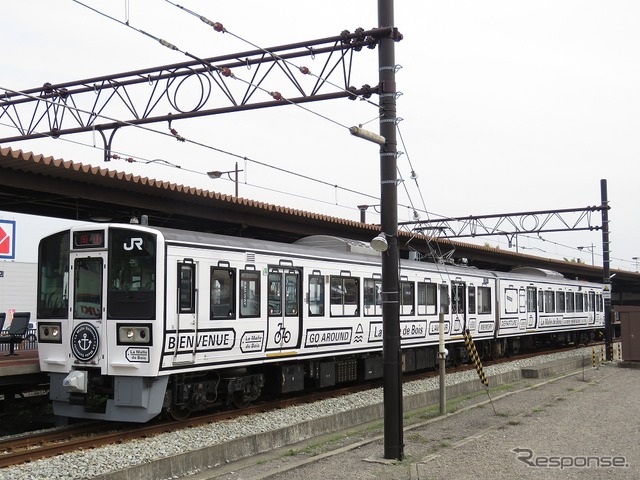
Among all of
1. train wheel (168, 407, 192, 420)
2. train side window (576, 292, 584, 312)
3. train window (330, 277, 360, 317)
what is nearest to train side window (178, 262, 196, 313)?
train wheel (168, 407, 192, 420)

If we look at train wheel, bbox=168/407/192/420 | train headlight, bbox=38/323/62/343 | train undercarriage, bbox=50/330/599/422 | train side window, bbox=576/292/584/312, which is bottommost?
train wheel, bbox=168/407/192/420

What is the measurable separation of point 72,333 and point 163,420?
6.93 feet

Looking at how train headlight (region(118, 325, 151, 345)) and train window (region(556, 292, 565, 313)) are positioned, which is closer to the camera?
train headlight (region(118, 325, 151, 345))

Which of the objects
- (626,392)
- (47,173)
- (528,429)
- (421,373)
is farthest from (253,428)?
(421,373)

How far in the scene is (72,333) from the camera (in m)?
10.9

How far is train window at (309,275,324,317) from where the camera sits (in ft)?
45.6

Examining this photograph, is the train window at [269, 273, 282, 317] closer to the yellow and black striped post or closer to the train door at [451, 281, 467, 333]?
the yellow and black striped post

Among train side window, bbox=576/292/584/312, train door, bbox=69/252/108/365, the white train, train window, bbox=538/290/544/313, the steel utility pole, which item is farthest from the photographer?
train side window, bbox=576/292/584/312

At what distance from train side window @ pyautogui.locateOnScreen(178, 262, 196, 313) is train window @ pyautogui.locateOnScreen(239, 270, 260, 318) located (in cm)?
116

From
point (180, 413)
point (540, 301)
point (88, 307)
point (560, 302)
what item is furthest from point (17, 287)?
point (88, 307)

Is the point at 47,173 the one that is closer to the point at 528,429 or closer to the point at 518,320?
the point at 528,429

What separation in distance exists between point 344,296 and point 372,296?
122 cm

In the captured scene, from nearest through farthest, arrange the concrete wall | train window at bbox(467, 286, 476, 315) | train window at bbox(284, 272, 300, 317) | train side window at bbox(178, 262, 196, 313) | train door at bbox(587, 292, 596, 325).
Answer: train side window at bbox(178, 262, 196, 313) < train window at bbox(284, 272, 300, 317) < train window at bbox(467, 286, 476, 315) < train door at bbox(587, 292, 596, 325) < the concrete wall

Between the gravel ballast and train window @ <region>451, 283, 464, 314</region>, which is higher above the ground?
train window @ <region>451, 283, 464, 314</region>
